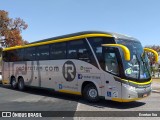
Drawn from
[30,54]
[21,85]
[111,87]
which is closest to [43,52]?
[30,54]

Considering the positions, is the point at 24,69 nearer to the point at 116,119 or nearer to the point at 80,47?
the point at 80,47

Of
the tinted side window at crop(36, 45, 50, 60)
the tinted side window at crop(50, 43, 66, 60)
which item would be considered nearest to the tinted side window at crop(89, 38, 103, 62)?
the tinted side window at crop(50, 43, 66, 60)

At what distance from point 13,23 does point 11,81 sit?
20.7 meters

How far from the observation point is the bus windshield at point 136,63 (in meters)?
11.6

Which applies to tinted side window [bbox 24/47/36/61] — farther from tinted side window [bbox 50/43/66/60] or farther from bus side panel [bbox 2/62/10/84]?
bus side panel [bbox 2/62/10/84]

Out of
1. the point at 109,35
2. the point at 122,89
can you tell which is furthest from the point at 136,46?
the point at 122,89

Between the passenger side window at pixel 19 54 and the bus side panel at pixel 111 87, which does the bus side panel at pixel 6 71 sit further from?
the bus side panel at pixel 111 87

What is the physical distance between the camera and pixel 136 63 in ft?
39.2

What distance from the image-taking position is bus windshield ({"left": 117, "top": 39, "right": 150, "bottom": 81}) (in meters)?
11.6

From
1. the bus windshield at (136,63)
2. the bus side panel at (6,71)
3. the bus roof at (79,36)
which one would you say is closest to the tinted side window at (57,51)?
the bus roof at (79,36)

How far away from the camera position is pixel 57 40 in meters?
15.3

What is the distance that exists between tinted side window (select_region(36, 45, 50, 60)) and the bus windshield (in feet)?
18.0

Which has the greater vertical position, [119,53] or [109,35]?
[109,35]

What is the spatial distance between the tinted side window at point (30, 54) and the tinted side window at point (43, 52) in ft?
1.83
